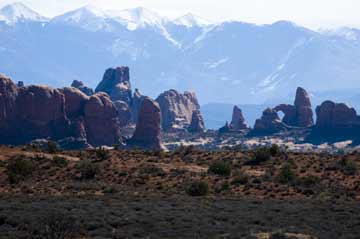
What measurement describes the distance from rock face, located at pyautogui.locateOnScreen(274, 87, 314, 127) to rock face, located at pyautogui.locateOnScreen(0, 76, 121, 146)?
58.7 m

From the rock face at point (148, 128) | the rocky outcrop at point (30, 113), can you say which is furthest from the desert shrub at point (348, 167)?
the rock face at point (148, 128)

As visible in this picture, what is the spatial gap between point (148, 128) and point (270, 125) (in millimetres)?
46228

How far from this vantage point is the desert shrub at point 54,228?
23.3m

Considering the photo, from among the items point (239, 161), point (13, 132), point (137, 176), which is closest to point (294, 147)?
point (13, 132)

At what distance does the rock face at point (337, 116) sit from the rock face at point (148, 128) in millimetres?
43917

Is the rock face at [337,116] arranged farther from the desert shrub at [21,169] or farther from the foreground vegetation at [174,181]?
the desert shrub at [21,169]

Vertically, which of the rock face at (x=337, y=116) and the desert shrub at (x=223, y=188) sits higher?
the rock face at (x=337, y=116)

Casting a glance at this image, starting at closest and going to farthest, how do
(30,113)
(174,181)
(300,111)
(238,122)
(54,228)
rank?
(54,228), (174,181), (30,113), (300,111), (238,122)

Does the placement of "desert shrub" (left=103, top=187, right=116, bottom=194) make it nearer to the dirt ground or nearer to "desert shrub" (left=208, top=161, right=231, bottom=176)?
the dirt ground

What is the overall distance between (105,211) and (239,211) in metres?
6.26

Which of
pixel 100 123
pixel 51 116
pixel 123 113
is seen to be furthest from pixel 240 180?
pixel 123 113

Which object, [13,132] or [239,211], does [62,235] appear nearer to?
[239,211]

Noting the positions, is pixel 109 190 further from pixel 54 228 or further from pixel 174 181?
pixel 54 228

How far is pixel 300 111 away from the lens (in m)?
171
